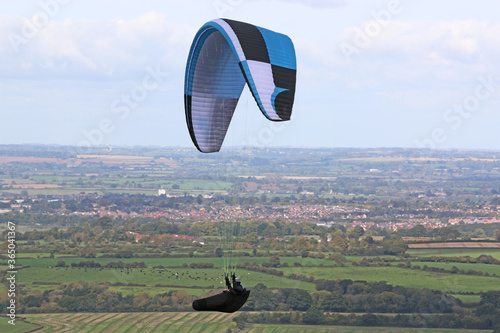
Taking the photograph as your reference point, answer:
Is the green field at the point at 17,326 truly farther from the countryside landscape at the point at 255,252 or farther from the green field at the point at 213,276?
the green field at the point at 213,276

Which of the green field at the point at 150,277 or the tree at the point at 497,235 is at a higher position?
the tree at the point at 497,235

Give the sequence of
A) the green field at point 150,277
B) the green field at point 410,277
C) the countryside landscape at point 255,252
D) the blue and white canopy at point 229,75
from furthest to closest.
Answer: the green field at point 410,277 → the green field at point 150,277 → the countryside landscape at point 255,252 → the blue and white canopy at point 229,75

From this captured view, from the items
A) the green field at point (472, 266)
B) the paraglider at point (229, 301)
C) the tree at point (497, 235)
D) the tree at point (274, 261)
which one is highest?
the paraglider at point (229, 301)

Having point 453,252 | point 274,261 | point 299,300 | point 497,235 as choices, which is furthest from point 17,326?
point 497,235

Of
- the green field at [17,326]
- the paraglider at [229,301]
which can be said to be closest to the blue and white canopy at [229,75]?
the paraglider at [229,301]

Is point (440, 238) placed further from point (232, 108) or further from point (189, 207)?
point (232, 108)

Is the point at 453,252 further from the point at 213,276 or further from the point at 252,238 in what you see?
the point at 213,276

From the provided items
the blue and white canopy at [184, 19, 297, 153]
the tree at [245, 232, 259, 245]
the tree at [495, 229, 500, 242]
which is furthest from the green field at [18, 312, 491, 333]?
the tree at [495, 229, 500, 242]
